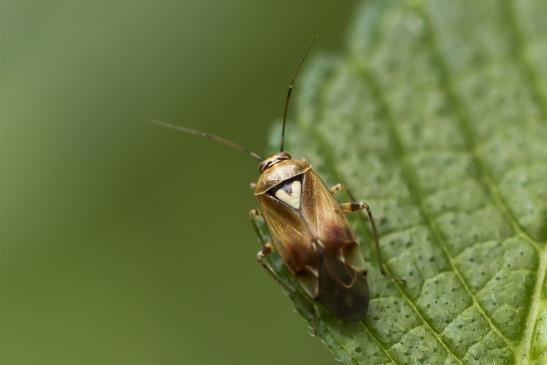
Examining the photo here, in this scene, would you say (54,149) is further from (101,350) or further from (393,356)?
(393,356)

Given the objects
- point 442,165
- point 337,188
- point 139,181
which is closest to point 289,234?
point 337,188

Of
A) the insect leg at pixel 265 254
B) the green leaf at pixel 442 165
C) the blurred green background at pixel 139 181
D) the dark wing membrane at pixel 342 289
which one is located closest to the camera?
the green leaf at pixel 442 165

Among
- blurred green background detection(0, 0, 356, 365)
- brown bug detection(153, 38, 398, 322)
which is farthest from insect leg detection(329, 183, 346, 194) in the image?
blurred green background detection(0, 0, 356, 365)

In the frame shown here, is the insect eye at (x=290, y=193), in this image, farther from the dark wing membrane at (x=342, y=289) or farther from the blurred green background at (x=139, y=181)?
the blurred green background at (x=139, y=181)

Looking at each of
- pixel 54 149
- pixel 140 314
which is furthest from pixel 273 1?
pixel 140 314

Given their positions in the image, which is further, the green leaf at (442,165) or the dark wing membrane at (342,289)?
the dark wing membrane at (342,289)

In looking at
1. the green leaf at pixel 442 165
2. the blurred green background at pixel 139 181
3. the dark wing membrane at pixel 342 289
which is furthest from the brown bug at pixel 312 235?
the blurred green background at pixel 139 181

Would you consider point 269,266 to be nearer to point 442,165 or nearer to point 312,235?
point 312,235

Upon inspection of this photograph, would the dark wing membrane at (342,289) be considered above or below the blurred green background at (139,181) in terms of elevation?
below
